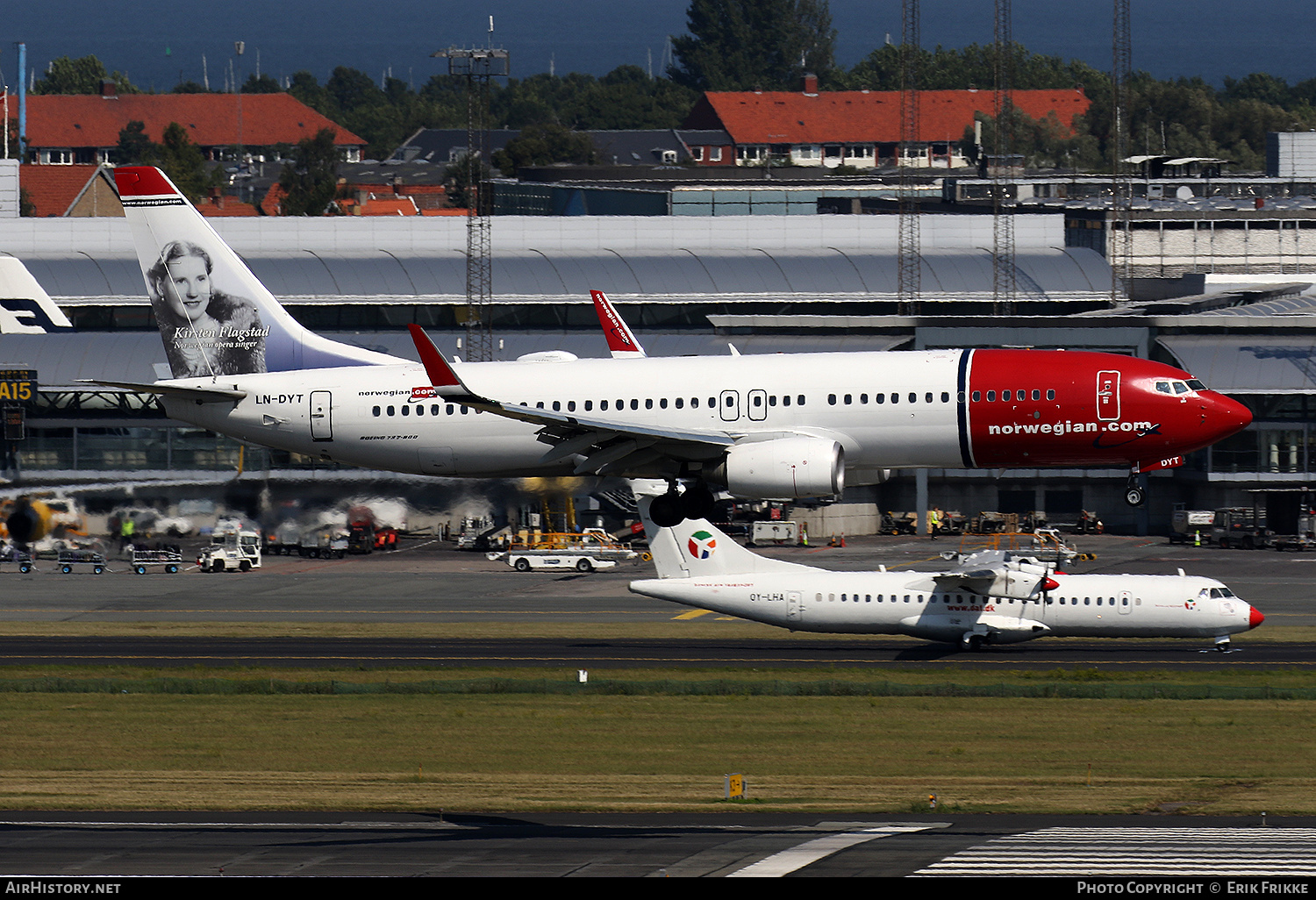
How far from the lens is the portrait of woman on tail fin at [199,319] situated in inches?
2544

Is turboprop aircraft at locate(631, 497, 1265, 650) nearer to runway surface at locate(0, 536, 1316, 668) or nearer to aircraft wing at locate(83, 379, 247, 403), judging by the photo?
runway surface at locate(0, 536, 1316, 668)

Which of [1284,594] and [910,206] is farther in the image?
[910,206]

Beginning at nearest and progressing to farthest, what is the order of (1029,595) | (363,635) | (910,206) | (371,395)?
(371,395), (1029,595), (363,635), (910,206)

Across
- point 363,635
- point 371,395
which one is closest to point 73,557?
point 363,635

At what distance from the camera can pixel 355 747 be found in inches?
2534

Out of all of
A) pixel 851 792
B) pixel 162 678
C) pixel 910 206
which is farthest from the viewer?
pixel 910 206

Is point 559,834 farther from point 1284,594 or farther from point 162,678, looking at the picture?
point 1284,594

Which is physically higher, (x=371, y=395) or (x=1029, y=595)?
A: (x=371, y=395)

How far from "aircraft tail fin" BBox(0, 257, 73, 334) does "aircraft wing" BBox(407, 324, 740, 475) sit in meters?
89.5

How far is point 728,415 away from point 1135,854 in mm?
21608

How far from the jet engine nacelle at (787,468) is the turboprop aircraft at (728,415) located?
6 cm

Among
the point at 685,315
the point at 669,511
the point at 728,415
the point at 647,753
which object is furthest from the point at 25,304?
the point at 728,415

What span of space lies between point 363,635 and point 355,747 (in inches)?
1062
